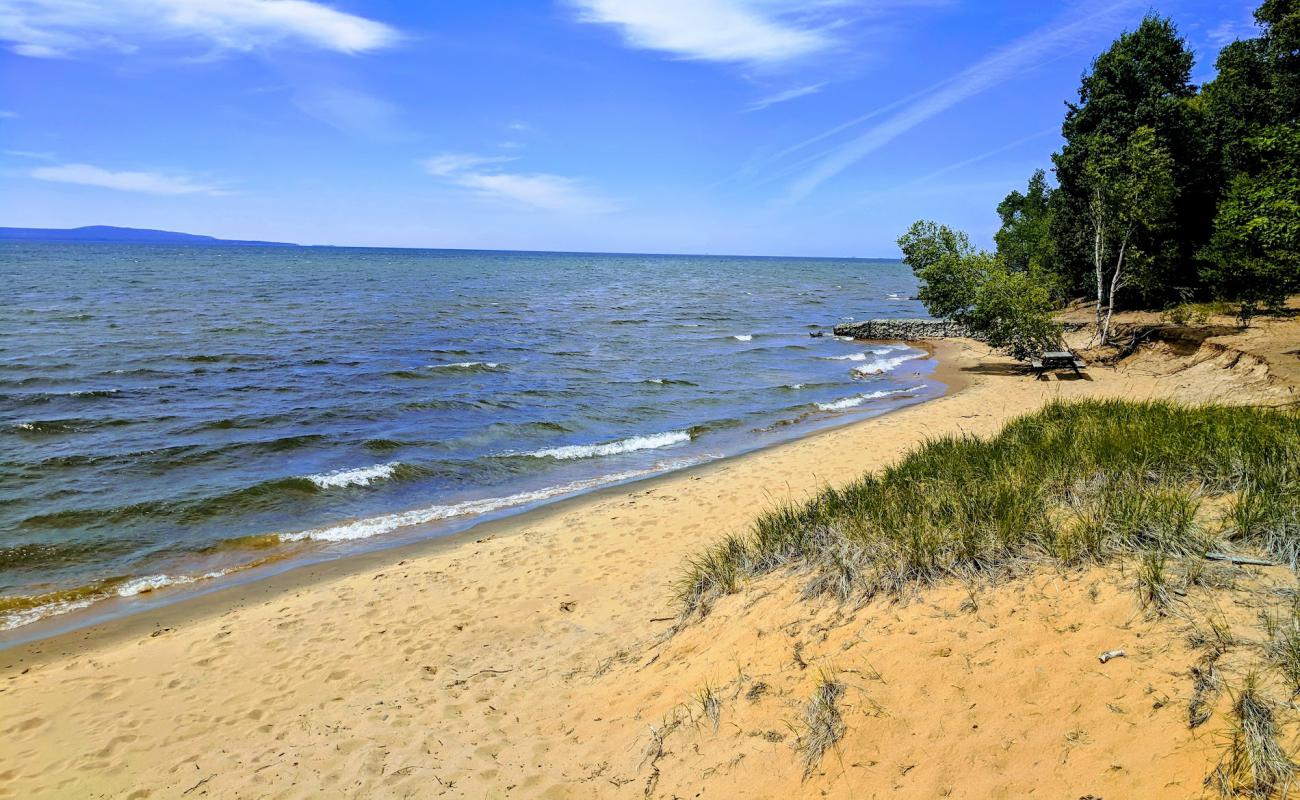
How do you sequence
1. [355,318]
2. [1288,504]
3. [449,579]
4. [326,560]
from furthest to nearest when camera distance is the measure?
[355,318], [326,560], [449,579], [1288,504]

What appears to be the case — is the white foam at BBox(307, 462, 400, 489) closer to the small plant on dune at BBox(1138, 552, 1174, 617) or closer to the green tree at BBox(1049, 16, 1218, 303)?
the small plant on dune at BBox(1138, 552, 1174, 617)

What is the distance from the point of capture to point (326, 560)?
10625 mm

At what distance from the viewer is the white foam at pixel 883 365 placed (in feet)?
91.7

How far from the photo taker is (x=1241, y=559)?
177 inches

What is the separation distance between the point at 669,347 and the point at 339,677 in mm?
27254

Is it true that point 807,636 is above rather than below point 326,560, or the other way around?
above

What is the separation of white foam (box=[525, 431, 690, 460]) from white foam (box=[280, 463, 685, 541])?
1.69m

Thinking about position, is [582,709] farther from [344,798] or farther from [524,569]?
[524,569]

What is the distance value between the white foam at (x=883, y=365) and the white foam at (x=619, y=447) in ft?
42.4

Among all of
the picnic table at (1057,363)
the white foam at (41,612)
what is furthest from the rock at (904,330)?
the white foam at (41,612)

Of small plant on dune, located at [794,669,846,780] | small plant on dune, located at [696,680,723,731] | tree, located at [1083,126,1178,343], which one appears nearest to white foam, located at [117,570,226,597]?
small plant on dune, located at [696,680,723,731]

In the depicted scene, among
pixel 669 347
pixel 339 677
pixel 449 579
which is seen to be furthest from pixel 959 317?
pixel 339 677

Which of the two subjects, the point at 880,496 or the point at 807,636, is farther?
the point at 880,496

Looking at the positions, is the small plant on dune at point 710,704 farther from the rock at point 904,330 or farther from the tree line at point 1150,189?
the rock at point 904,330
